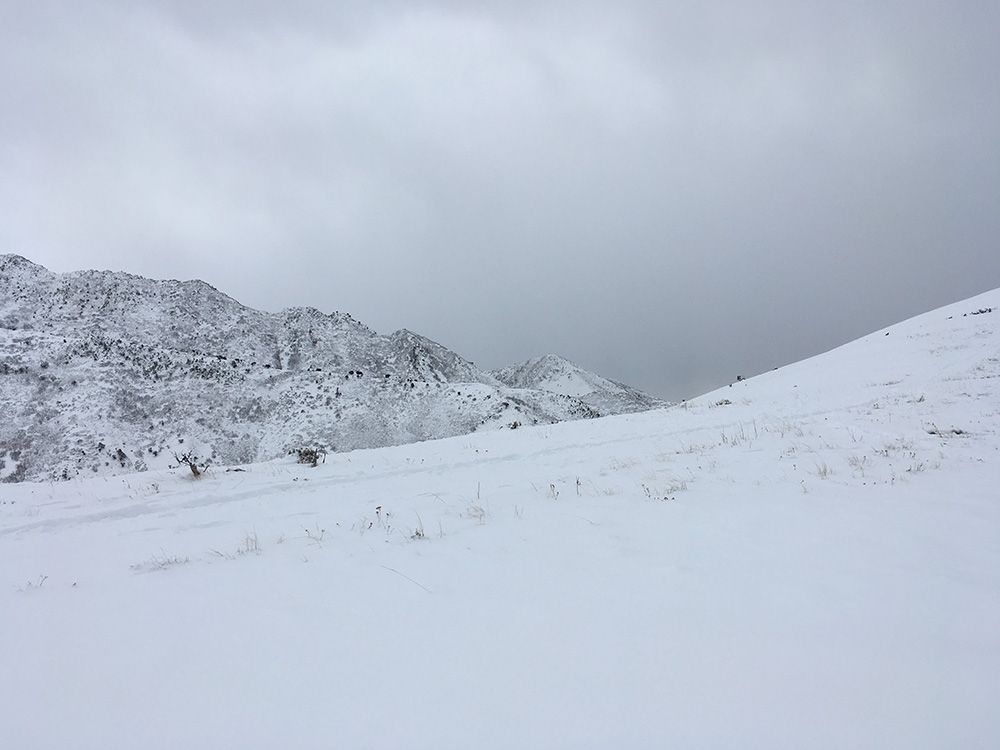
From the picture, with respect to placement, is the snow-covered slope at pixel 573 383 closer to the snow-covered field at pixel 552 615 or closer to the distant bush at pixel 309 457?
the distant bush at pixel 309 457

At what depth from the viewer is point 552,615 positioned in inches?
152

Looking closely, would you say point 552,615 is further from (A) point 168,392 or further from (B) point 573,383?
(B) point 573,383

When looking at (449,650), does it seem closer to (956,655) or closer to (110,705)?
(110,705)

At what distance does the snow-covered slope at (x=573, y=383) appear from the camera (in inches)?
4210

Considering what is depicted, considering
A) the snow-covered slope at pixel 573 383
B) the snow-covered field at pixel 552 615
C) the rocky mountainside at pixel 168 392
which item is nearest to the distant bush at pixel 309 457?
the snow-covered field at pixel 552 615

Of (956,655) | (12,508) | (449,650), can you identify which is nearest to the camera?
(956,655)

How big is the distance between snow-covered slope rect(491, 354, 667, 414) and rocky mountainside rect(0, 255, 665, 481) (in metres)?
52.8

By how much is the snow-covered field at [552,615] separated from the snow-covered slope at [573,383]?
9238cm

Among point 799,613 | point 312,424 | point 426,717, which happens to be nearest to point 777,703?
point 799,613

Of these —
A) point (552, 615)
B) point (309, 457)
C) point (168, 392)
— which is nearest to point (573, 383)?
point (168, 392)

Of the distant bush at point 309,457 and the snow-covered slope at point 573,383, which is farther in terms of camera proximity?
the snow-covered slope at point 573,383

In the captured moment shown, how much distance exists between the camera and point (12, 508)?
1048 centimetres

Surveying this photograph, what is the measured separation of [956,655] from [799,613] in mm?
850

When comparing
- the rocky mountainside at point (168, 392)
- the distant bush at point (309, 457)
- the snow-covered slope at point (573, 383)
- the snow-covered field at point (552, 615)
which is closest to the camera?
the snow-covered field at point (552, 615)
